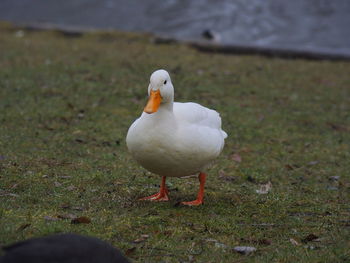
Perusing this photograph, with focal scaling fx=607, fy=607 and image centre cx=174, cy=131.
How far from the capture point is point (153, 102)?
4.62m

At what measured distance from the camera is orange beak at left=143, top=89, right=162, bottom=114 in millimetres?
4531

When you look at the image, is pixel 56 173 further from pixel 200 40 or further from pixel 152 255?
pixel 200 40

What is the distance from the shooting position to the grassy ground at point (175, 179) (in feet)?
14.5

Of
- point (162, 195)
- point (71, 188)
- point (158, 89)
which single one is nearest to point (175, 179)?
point (162, 195)

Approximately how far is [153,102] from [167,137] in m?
0.29

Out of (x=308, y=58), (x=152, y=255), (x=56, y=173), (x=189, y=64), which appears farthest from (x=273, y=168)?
(x=308, y=58)

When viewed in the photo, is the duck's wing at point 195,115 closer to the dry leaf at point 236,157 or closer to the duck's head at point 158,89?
the duck's head at point 158,89

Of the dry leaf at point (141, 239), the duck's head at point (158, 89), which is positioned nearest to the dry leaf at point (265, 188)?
the duck's head at point (158, 89)

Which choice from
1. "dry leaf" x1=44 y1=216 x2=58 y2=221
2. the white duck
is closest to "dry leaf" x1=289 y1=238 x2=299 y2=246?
the white duck

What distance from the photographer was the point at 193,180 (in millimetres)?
6121

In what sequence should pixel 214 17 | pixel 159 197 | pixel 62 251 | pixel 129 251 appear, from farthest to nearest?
1. pixel 214 17
2. pixel 159 197
3. pixel 129 251
4. pixel 62 251

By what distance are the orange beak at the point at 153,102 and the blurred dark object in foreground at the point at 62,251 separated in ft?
5.41

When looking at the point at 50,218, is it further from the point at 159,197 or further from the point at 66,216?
the point at 159,197

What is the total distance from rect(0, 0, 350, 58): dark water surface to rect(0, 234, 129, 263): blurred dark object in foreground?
13468 mm
